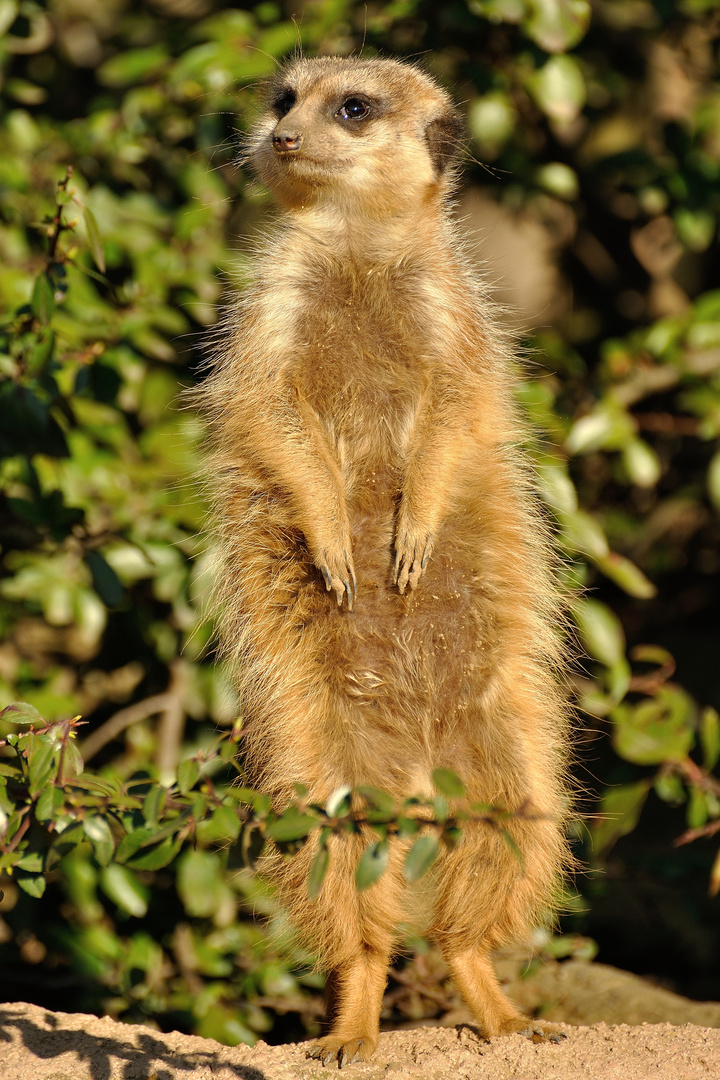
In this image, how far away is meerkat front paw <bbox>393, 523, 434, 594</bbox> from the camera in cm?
227

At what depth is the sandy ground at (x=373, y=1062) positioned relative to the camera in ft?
6.45

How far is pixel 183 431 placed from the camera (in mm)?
3070

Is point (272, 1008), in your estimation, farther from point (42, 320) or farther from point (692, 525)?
point (692, 525)

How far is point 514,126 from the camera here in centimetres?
368

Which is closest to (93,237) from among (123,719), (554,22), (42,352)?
(42,352)

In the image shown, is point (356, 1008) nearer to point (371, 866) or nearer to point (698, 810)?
point (371, 866)

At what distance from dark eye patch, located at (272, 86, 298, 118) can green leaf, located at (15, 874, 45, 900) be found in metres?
1.94

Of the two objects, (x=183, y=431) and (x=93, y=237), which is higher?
(x=93, y=237)

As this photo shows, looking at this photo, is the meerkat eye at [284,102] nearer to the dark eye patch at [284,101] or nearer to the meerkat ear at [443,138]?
the dark eye patch at [284,101]

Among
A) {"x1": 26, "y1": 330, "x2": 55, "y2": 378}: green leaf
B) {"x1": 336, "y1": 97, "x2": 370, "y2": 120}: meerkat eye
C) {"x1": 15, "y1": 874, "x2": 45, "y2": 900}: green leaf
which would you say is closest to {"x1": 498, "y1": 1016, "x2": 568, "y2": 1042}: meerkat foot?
{"x1": 15, "y1": 874, "x2": 45, "y2": 900}: green leaf

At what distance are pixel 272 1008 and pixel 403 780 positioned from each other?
1317 millimetres

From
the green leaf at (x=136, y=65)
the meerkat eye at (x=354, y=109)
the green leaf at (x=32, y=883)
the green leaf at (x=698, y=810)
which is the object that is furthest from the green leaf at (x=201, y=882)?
the green leaf at (x=136, y=65)

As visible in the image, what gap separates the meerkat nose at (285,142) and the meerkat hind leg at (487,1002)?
1.79 meters

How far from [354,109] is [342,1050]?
82.1 inches
